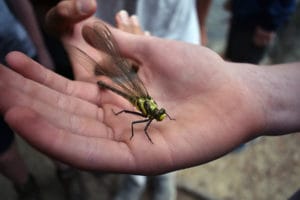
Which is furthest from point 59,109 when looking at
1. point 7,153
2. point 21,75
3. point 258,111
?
point 7,153

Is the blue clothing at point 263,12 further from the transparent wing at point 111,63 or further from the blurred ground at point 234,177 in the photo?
the transparent wing at point 111,63

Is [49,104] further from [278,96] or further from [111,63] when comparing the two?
[278,96]

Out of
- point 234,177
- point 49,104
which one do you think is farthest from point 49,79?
point 234,177

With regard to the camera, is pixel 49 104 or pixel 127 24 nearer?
pixel 49 104

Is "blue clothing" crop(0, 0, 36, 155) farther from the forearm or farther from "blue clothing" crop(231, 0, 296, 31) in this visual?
"blue clothing" crop(231, 0, 296, 31)

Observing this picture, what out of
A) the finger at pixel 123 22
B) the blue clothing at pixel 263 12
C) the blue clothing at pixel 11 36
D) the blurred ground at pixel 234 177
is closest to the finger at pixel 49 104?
the blue clothing at pixel 11 36

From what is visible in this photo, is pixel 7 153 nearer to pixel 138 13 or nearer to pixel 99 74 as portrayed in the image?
pixel 99 74
